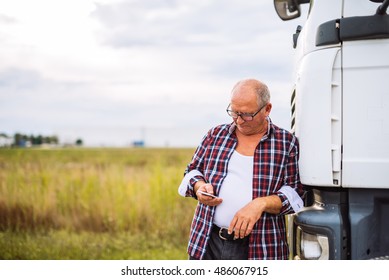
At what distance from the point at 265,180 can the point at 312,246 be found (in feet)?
1.38

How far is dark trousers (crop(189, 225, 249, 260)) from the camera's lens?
2.59 meters

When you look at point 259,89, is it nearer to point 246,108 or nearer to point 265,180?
point 246,108

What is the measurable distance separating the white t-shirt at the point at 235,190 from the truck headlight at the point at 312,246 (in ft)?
1.12

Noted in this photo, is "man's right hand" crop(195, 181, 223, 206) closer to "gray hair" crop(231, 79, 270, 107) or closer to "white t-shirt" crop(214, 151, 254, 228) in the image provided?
"white t-shirt" crop(214, 151, 254, 228)

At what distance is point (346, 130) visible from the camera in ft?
7.32

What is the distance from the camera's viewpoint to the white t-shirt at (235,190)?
256cm

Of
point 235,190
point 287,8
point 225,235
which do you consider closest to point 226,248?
point 225,235

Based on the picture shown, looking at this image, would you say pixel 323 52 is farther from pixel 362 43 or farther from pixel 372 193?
pixel 372 193

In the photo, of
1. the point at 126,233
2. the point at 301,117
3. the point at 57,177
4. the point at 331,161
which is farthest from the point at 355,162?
the point at 57,177

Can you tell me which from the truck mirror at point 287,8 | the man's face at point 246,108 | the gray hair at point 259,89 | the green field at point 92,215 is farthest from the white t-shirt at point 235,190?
the green field at point 92,215

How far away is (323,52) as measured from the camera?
2289 millimetres

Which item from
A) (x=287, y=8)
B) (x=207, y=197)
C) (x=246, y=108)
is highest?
(x=287, y=8)

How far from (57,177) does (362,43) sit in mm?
5691
